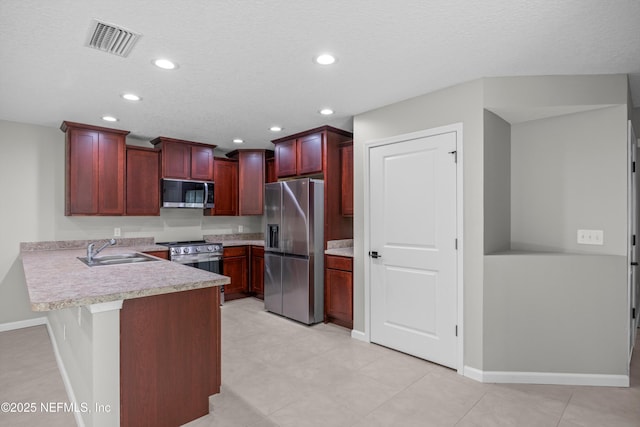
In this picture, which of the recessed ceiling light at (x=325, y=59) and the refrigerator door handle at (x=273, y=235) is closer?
the recessed ceiling light at (x=325, y=59)

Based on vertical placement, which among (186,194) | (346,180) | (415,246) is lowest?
(415,246)

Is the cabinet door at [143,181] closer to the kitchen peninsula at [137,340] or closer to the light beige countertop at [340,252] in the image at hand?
the kitchen peninsula at [137,340]

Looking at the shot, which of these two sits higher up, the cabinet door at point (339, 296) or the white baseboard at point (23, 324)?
the cabinet door at point (339, 296)

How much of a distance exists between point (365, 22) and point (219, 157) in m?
4.10

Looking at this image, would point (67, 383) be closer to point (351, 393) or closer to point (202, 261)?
point (351, 393)

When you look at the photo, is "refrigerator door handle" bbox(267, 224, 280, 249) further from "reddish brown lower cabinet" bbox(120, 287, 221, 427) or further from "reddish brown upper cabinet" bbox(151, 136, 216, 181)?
"reddish brown lower cabinet" bbox(120, 287, 221, 427)

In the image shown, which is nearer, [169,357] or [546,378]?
[169,357]

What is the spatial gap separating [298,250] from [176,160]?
227 cm

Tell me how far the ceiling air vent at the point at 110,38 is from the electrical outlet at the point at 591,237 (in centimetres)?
368

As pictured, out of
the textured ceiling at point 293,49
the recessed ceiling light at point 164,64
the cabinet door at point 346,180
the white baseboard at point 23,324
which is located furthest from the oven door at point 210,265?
the recessed ceiling light at point 164,64

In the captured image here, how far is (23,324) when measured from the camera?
13.2 ft

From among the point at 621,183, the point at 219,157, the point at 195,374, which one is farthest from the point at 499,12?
the point at 219,157

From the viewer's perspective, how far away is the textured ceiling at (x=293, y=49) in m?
1.81

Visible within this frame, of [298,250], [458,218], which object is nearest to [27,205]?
[298,250]
